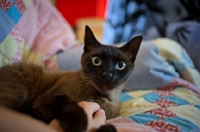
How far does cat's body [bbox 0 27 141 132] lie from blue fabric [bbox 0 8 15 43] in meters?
0.22

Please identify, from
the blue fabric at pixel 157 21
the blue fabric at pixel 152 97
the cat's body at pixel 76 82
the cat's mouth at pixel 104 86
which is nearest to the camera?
the cat's body at pixel 76 82

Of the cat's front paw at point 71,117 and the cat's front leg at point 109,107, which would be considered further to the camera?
the cat's front leg at point 109,107

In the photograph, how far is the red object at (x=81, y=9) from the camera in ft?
10.4

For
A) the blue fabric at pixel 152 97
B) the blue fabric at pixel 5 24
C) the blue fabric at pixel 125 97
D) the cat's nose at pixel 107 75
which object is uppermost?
the blue fabric at pixel 5 24

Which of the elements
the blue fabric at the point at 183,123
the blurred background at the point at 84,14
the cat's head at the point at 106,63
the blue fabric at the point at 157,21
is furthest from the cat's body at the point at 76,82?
the blurred background at the point at 84,14

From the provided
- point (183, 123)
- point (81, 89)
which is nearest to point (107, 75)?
point (81, 89)

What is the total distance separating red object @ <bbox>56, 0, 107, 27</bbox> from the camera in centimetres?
316

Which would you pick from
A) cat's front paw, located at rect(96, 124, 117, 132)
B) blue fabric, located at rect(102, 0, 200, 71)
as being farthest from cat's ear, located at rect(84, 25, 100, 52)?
blue fabric, located at rect(102, 0, 200, 71)

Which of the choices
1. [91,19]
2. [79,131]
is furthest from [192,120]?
[91,19]

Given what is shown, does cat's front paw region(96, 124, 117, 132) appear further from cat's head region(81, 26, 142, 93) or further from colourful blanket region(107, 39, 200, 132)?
cat's head region(81, 26, 142, 93)

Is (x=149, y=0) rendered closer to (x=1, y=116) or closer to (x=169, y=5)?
(x=169, y=5)

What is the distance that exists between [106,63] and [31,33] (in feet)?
2.35

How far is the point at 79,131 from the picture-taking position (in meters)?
0.67

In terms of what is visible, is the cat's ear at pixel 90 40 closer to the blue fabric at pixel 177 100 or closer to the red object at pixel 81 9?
the blue fabric at pixel 177 100
